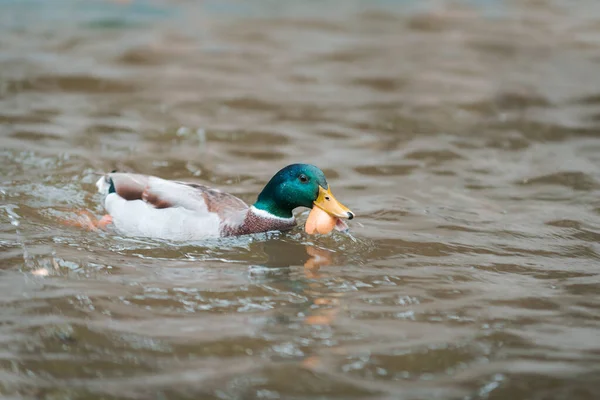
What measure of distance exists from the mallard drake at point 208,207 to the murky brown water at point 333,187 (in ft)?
0.51

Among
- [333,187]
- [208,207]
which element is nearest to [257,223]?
[208,207]

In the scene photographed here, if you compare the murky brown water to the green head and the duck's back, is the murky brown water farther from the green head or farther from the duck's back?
the green head

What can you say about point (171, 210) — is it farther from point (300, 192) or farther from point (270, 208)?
point (300, 192)

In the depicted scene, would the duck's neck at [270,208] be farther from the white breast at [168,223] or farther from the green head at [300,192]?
the white breast at [168,223]

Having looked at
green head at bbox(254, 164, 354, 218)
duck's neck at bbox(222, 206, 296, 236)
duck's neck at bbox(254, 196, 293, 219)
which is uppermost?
green head at bbox(254, 164, 354, 218)

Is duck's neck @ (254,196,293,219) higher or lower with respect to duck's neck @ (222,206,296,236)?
higher

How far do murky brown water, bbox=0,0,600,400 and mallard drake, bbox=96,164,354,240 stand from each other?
157 millimetres

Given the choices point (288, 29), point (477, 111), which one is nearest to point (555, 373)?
point (477, 111)

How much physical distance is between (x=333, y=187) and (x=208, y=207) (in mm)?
1902

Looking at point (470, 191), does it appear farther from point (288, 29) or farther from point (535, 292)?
point (288, 29)

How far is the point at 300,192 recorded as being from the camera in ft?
23.2

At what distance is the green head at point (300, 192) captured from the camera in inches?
276

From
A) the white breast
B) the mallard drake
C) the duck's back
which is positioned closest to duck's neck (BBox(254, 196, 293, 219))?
the mallard drake

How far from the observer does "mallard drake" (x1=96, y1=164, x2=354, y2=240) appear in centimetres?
704
